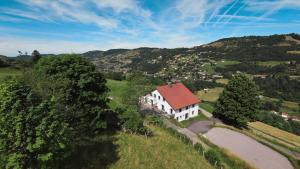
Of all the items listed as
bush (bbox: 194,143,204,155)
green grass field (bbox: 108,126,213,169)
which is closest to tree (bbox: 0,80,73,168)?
green grass field (bbox: 108,126,213,169)

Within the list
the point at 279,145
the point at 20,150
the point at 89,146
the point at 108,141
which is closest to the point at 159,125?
the point at 108,141

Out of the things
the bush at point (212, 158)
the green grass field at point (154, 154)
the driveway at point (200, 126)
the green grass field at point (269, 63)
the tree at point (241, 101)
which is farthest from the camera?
the green grass field at point (269, 63)

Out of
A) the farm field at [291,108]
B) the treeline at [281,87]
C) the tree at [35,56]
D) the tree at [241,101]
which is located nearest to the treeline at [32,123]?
the tree at [241,101]

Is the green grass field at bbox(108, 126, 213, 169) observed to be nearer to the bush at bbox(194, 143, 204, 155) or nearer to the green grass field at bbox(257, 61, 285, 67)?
the bush at bbox(194, 143, 204, 155)

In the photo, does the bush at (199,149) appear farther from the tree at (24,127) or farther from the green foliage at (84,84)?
the tree at (24,127)

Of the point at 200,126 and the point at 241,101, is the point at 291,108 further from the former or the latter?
the point at 200,126

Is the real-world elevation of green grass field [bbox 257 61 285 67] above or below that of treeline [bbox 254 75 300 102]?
above
